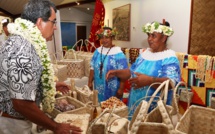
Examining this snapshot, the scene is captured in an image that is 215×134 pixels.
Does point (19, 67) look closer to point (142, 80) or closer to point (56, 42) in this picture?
point (142, 80)

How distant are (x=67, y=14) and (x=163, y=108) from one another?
8.49 metres

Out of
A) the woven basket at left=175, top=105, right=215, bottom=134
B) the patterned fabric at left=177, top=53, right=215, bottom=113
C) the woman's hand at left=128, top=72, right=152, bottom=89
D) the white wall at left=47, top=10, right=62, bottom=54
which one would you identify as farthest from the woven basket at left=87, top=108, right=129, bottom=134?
the white wall at left=47, top=10, right=62, bottom=54

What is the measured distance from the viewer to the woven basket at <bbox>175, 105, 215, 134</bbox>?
1.27 m

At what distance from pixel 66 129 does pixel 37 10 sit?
2.05 ft

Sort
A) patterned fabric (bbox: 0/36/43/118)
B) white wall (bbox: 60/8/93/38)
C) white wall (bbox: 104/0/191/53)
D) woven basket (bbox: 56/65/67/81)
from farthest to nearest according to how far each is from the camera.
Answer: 1. white wall (bbox: 60/8/93/38)
2. white wall (bbox: 104/0/191/53)
3. woven basket (bbox: 56/65/67/81)
4. patterned fabric (bbox: 0/36/43/118)

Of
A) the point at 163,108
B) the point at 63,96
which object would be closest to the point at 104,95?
the point at 63,96

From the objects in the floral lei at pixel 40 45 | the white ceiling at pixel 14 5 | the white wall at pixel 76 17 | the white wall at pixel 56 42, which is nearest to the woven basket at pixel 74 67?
the white wall at pixel 56 42

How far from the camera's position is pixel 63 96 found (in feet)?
4.92

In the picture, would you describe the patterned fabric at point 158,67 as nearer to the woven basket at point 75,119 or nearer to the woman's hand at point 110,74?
the woman's hand at point 110,74

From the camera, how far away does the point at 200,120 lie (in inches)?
51.6

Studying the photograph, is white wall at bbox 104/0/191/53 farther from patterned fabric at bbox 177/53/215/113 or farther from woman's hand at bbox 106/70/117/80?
woman's hand at bbox 106/70/117/80

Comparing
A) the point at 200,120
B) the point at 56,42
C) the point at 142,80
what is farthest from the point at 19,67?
the point at 56,42

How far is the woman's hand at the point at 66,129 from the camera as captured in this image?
97 cm

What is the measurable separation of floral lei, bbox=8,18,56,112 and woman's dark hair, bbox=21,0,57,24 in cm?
3
